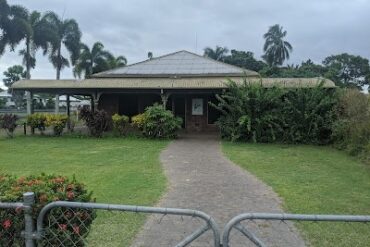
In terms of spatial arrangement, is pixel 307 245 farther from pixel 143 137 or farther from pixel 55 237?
pixel 143 137

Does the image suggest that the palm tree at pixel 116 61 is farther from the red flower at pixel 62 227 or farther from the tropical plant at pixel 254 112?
the red flower at pixel 62 227

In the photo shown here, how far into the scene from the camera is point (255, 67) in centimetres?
5688

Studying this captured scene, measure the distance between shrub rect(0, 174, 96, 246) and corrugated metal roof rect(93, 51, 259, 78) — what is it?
20.4 metres

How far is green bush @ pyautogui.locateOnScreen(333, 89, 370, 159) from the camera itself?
1331cm

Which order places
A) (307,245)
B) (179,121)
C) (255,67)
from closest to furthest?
(307,245) → (179,121) → (255,67)

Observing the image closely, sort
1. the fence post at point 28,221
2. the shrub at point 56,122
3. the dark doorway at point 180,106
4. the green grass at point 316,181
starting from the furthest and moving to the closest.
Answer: the dark doorway at point 180,106 < the shrub at point 56,122 < the green grass at point 316,181 < the fence post at point 28,221

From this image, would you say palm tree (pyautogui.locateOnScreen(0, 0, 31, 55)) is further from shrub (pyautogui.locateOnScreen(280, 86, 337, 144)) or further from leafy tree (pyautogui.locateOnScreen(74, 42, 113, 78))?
shrub (pyautogui.locateOnScreen(280, 86, 337, 144))

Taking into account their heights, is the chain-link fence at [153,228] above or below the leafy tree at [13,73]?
below

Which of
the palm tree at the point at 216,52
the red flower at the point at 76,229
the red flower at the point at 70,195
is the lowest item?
the red flower at the point at 76,229

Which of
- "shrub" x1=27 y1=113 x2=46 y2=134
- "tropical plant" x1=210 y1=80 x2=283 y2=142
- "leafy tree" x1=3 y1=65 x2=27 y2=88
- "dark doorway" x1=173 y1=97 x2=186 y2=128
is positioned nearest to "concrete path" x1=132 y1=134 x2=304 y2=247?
"tropical plant" x1=210 y1=80 x2=283 y2=142

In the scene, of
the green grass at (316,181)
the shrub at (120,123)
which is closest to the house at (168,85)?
the shrub at (120,123)

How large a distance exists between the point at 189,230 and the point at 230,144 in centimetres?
1126

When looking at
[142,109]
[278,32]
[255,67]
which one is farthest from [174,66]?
[278,32]

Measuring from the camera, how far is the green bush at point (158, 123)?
1798cm
